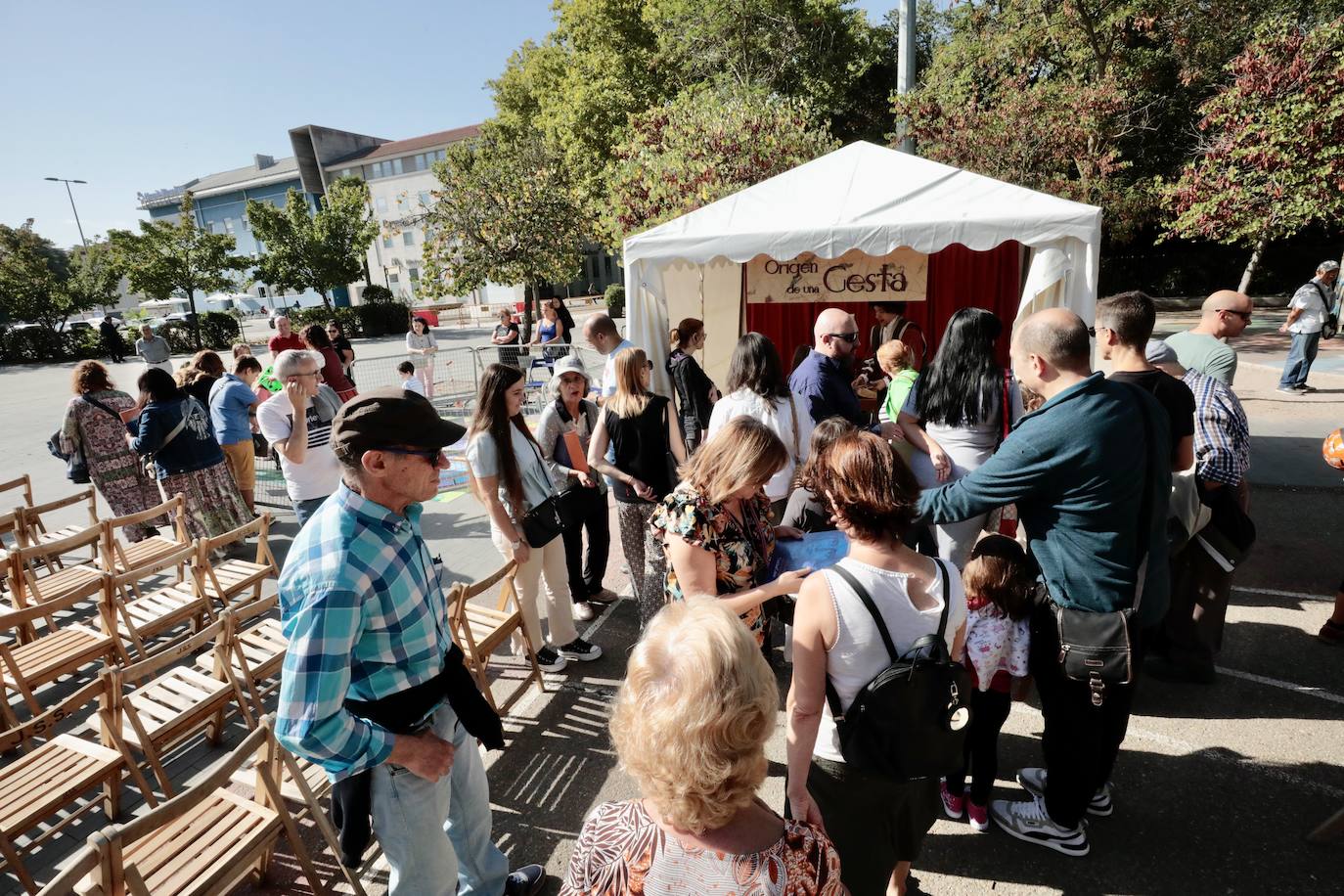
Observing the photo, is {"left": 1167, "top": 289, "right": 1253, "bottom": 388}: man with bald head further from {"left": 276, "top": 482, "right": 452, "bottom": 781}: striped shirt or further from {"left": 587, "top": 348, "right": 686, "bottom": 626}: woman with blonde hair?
{"left": 276, "top": 482, "right": 452, "bottom": 781}: striped shirt

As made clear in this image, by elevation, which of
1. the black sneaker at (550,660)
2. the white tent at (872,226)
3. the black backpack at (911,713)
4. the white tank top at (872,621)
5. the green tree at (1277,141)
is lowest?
the black sneaker at (550,660)

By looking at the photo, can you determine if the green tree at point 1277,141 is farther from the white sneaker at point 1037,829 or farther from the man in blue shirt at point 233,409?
the man in blue shirt at point 233,409

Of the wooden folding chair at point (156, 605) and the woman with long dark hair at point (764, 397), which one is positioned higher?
the woman with long dark hair at point (764, 397)

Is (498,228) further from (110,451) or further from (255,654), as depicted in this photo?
(255,654)

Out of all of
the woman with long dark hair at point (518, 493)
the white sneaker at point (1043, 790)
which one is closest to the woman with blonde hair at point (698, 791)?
the white sneaker at point (1043, 790)

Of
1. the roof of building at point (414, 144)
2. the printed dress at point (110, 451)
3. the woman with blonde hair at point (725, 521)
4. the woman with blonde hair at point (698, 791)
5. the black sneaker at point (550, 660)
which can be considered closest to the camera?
the woman with blonde hair at point (698, 791)

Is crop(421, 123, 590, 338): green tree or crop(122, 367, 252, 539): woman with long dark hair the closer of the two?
crop(122, 367, 252, 539): woman with long dark hair

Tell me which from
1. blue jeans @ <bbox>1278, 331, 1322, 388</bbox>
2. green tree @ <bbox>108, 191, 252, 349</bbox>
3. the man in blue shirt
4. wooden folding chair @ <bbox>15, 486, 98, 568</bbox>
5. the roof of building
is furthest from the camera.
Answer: the roof of building

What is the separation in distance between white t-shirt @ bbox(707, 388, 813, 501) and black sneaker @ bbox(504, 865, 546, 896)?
7.25 feet

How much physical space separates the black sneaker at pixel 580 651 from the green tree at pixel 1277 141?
49.2 feet

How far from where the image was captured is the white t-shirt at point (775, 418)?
12.5ft

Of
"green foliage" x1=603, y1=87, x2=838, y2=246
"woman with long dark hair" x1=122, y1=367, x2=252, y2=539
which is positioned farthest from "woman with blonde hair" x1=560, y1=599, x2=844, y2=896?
"green foliage" x1=603, y1=87, x2=838, y2=246

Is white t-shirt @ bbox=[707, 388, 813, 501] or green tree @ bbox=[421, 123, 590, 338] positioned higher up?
green tree @ bbox=[421, 123, 590, 338]

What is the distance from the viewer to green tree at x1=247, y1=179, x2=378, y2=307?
2928cm
